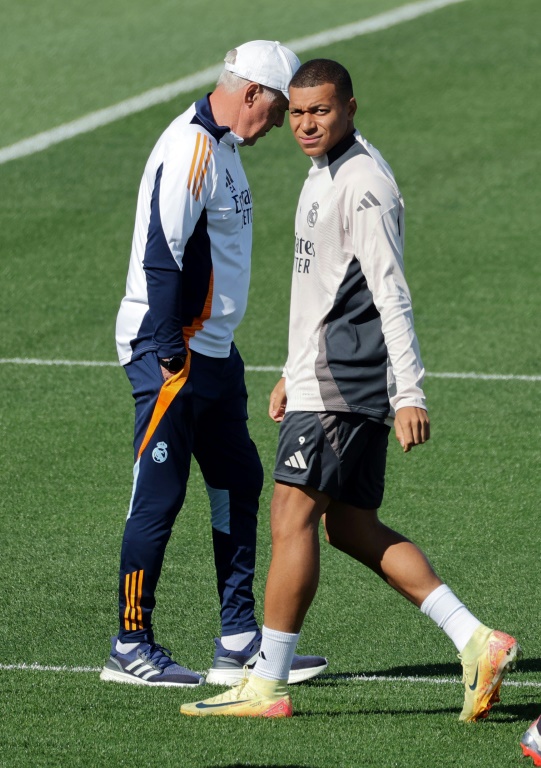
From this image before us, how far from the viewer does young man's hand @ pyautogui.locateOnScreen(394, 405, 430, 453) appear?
4.57 meters

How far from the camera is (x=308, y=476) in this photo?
477 cm

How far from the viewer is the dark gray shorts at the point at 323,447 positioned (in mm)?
4781

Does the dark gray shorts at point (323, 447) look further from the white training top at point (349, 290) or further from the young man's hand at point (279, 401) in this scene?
the young man's hand at point (279, 401)

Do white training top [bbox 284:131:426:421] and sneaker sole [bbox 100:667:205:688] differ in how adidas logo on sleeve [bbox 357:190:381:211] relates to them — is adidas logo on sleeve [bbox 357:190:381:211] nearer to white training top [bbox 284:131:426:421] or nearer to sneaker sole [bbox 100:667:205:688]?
white training top [bbox 284:131:426:421]

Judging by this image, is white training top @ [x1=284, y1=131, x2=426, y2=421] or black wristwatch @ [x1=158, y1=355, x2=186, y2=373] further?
black wristwatch @ [x1=158, y1=355, x2=186, y2=373]

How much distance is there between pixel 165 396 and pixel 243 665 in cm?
109

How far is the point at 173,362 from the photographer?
531cm

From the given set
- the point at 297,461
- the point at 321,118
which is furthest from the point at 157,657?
the point at 321,118

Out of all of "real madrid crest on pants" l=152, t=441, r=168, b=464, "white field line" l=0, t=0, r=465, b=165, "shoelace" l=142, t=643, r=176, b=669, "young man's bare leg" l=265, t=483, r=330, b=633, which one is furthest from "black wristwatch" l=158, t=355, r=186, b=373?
"white field line" l=0, t=0, r=465, b=165

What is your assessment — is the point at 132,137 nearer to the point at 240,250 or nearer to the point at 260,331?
the point at 260,331

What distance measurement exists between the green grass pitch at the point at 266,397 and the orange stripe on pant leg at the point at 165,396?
0.95 m

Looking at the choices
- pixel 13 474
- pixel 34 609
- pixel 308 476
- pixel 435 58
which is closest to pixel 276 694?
pixel 308 476

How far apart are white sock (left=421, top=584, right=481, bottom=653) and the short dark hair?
1718 millimetres

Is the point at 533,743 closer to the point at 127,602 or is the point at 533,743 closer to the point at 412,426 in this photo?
the point at 412,426
